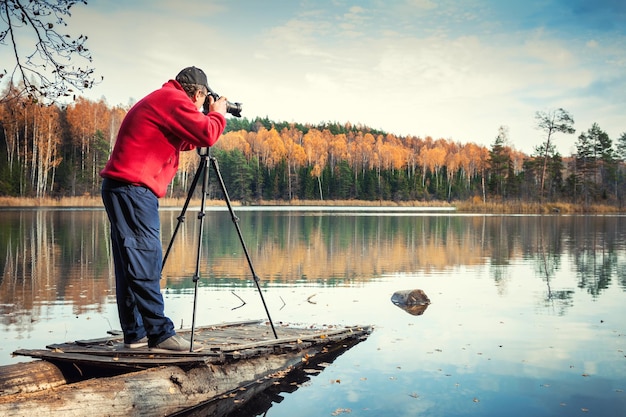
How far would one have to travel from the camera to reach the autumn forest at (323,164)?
2484 inches

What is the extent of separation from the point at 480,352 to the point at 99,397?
481 cm

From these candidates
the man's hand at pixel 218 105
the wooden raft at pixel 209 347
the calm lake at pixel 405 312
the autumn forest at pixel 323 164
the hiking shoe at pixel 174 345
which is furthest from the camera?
the autumn forest at pixel 323 164

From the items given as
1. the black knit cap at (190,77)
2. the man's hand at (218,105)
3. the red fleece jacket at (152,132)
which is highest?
the black knit cap at (190,77)

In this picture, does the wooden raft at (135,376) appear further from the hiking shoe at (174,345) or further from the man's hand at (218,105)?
the man's hand at (218,105)

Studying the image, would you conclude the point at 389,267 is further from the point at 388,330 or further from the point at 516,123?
the point at 516,123

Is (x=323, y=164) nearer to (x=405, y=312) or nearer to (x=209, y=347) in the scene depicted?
(x=405, y=312)

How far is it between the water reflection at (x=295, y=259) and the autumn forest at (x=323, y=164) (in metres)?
31.6

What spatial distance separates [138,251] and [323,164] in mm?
104211

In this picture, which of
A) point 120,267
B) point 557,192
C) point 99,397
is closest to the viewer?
point 99,397

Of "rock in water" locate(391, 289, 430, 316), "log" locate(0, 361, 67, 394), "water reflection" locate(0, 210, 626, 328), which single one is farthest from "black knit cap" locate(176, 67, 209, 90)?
"rock in water" locate(391, 289, 430, 316)

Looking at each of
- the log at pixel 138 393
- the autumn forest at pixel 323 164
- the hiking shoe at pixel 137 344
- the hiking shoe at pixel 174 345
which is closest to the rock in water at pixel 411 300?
the log at pixel 138 393

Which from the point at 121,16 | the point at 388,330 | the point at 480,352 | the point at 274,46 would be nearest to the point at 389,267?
the point at 388,330

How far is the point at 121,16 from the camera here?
4744 centimetres

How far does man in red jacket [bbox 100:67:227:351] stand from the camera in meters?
5.14
